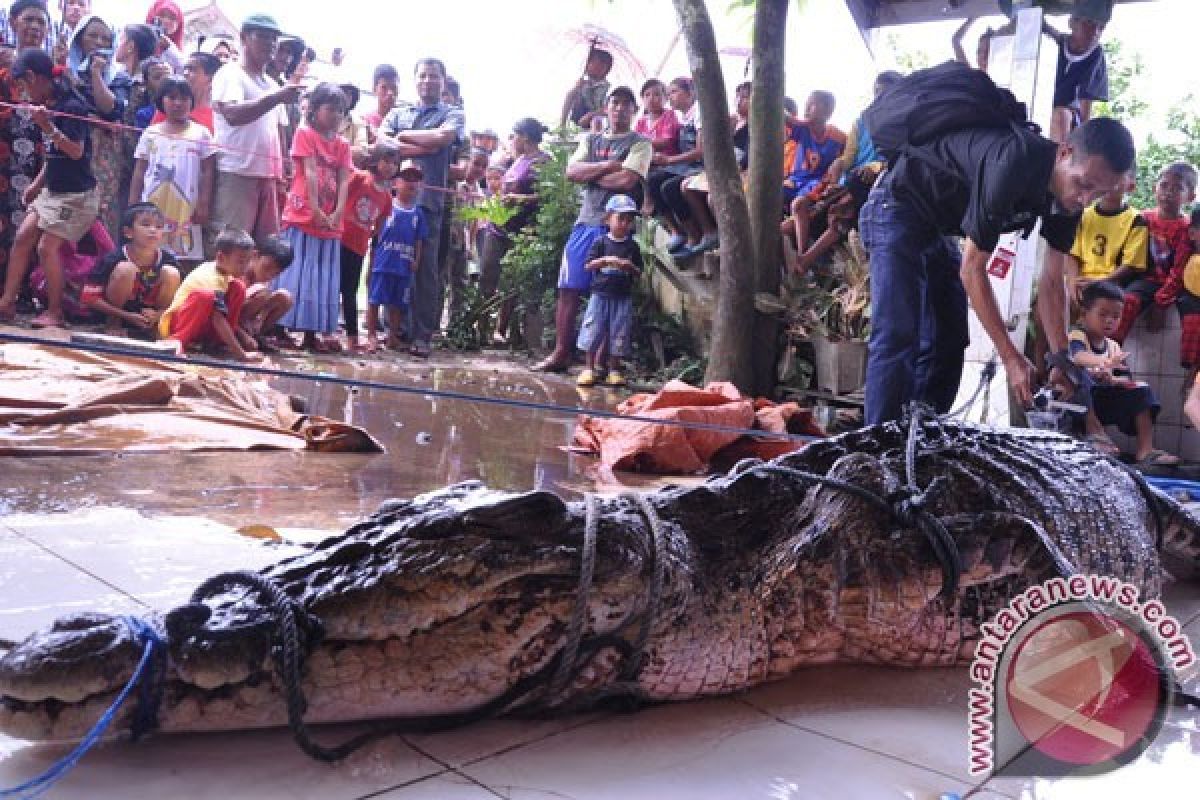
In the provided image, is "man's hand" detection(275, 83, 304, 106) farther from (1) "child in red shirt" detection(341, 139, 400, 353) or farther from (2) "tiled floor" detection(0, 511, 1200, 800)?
(2) "tiled floor" detection(0, 511, 1200, 800)

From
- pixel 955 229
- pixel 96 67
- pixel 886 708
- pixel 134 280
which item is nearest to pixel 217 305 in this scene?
pixel 134 280

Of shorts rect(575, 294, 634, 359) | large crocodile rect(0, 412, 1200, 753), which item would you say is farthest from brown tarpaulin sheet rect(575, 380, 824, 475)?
shorts rect(575, 294, 634, 359)

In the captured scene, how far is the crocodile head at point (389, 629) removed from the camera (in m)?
1.29

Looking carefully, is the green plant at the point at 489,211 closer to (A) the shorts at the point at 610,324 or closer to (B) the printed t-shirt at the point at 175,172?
(A) the shorts at the point at 610,324

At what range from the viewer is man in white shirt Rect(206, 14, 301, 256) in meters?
7.58

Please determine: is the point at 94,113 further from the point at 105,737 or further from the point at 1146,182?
the point at 1146,182

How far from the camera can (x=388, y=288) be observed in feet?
29.7

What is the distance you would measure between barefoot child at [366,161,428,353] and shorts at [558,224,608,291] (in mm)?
1401

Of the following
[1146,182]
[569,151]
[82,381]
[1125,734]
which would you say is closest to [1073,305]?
[569,151]

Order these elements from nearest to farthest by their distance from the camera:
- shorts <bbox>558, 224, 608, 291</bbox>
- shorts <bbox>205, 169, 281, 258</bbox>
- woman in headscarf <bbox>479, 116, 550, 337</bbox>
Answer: shorts <bbox>205, 169, 281, 258</bbox> → shorts <bbox>558, 224, 608, 291</bbox> → woman in headscarf <bbox>479, 116, 550, 337</bbox>

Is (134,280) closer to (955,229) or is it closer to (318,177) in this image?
(318,177)

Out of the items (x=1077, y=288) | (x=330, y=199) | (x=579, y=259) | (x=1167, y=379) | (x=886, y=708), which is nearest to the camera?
(x=886, y=708)

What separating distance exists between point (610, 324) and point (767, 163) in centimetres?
193

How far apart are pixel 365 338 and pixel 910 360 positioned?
6588 mm
